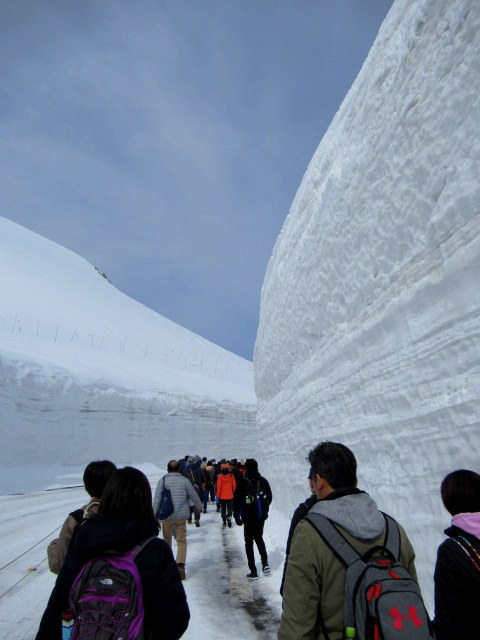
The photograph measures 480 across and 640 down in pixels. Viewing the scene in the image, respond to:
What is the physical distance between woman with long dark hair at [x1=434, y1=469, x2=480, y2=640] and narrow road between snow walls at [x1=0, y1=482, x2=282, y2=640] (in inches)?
111

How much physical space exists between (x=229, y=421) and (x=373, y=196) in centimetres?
3676

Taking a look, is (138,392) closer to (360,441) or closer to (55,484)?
(55,484)

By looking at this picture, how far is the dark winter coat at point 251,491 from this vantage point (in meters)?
6.46

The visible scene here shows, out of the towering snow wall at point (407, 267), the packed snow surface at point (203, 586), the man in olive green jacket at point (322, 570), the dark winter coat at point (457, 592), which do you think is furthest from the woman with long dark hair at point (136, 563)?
the packed snow surface at point (203, 586)

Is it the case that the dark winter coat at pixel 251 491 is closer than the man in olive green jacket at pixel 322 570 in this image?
No

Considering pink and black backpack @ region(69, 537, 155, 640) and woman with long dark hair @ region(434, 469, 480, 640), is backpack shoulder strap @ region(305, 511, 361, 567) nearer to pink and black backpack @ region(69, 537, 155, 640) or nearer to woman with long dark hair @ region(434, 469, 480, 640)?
woman with long dark hair @ region(434, 469, 480, 640)

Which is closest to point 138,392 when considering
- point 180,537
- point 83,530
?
point 180,537

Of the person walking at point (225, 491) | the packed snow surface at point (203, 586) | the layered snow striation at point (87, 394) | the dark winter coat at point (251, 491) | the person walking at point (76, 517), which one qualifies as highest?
the layered snow striation at point (87, 394)

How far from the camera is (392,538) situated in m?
1.99

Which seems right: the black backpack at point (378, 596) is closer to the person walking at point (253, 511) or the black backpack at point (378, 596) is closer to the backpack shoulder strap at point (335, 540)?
the backpack shoulder strap at point (335, 540)

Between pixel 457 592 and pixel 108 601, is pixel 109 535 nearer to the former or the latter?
pixel 108 601

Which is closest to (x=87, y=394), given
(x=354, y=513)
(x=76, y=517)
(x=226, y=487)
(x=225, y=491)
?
(x=226, y=487)

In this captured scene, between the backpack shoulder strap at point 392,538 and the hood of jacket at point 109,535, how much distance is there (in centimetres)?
105

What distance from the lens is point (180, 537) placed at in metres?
6.76
